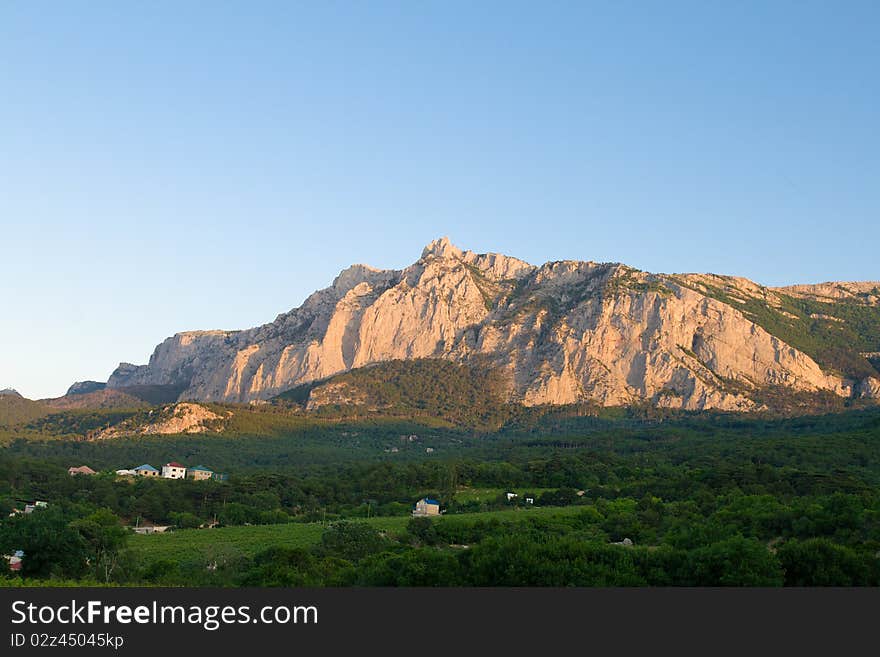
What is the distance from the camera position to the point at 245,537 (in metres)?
65.6

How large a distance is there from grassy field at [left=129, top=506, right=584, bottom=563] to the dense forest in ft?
1.21

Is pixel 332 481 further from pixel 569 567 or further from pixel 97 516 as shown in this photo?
pixel 569 567

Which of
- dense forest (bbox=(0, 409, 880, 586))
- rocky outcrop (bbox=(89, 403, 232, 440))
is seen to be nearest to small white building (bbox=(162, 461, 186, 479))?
dense forest (bbox=(0, 409, 880, 586))

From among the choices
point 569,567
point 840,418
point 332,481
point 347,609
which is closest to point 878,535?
point 569,567

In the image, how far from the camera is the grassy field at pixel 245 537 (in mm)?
55188

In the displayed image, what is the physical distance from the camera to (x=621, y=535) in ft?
192

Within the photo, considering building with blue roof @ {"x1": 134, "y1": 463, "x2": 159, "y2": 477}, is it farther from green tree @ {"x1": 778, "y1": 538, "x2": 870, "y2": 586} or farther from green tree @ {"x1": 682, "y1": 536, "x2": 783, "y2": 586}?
green tree @ {"x1": 778, "y1": 538, "x2": 870, "y2": 586}

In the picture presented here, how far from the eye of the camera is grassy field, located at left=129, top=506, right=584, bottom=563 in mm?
55188

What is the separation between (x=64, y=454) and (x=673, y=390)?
11688cm

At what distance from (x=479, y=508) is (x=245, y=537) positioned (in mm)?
25309

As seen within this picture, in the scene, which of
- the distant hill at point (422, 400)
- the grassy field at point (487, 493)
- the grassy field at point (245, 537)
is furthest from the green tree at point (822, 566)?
the distant hill at point (422, 400)

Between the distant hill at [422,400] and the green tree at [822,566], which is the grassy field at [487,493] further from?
the distant hill at [422,400]

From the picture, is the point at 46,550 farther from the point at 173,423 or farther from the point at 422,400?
the point at 422,400

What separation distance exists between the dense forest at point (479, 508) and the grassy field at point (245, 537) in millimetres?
368
